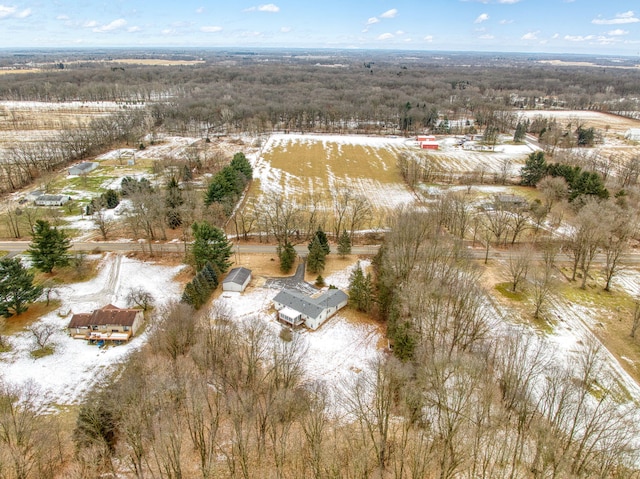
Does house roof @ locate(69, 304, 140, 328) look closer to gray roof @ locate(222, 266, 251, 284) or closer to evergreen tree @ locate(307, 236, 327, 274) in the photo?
gray roof @ locate(222, 266, 251, 284)

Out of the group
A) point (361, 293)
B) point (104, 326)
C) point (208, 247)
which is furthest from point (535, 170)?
point (104, 326)

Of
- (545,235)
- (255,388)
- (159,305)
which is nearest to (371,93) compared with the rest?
(545,235)

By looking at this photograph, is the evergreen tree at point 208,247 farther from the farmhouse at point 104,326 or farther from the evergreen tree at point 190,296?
the farmhouse at point 104,326

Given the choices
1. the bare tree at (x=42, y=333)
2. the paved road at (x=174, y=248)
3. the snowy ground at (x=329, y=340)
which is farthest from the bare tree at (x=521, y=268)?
the bare tree at (x=42, y=333)

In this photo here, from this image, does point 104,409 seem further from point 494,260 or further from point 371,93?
point 371,93

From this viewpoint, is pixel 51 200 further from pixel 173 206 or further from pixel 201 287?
pixel 201 287

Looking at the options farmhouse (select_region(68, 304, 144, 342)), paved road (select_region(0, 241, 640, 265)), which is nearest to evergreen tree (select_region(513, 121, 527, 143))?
paved road (select_region(0, 241, 640, 265))
